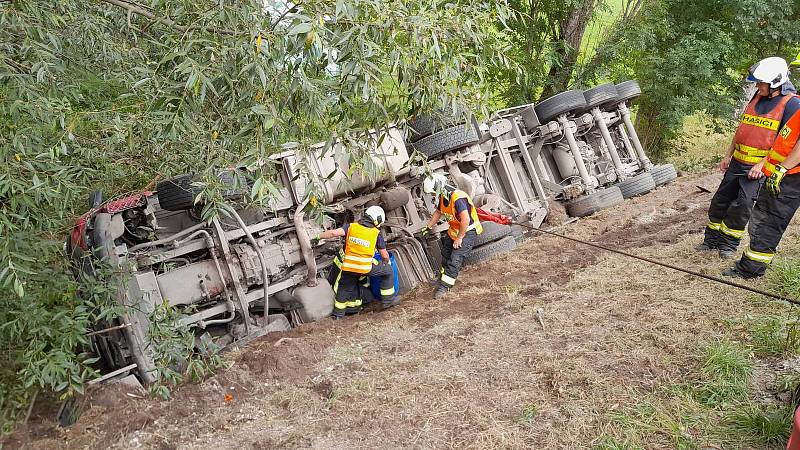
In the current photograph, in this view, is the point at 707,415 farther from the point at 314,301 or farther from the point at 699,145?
the point at 699,145

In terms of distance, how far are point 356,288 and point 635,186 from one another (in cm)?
435

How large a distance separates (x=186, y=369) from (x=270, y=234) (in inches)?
58.4

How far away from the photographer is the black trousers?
5000 mm

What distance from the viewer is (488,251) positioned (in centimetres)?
642

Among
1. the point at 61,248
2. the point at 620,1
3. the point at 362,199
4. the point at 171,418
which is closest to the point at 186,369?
the point at 171,418

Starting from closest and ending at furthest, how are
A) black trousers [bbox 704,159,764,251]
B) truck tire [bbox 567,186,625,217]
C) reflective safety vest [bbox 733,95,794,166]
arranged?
reflective safety vest [bbox 733,95,794,166] < black trousers [bbox 704,159,764,251] < truck tire [bbox 567,186,625,217]

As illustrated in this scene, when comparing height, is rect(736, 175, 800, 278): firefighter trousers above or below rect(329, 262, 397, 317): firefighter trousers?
below

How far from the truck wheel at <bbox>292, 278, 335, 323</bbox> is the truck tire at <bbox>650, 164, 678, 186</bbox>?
5177 mm

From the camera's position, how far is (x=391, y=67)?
2623 millimetres

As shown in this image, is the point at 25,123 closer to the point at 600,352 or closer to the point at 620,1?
the point at 600,352

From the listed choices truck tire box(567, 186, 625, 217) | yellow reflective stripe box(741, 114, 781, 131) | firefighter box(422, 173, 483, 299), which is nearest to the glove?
yellow reflective stripe box(741, 114, 781, 131)

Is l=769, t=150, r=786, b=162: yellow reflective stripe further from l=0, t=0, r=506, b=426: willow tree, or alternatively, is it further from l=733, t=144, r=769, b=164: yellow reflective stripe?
l=0, t=0, r=506, b=426: willow tree

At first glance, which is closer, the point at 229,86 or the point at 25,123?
the point at 229,86

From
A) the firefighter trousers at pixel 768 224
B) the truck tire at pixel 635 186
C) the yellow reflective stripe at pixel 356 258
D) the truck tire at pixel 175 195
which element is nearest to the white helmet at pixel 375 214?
the yellow reflective stripe at pixel 356 258
